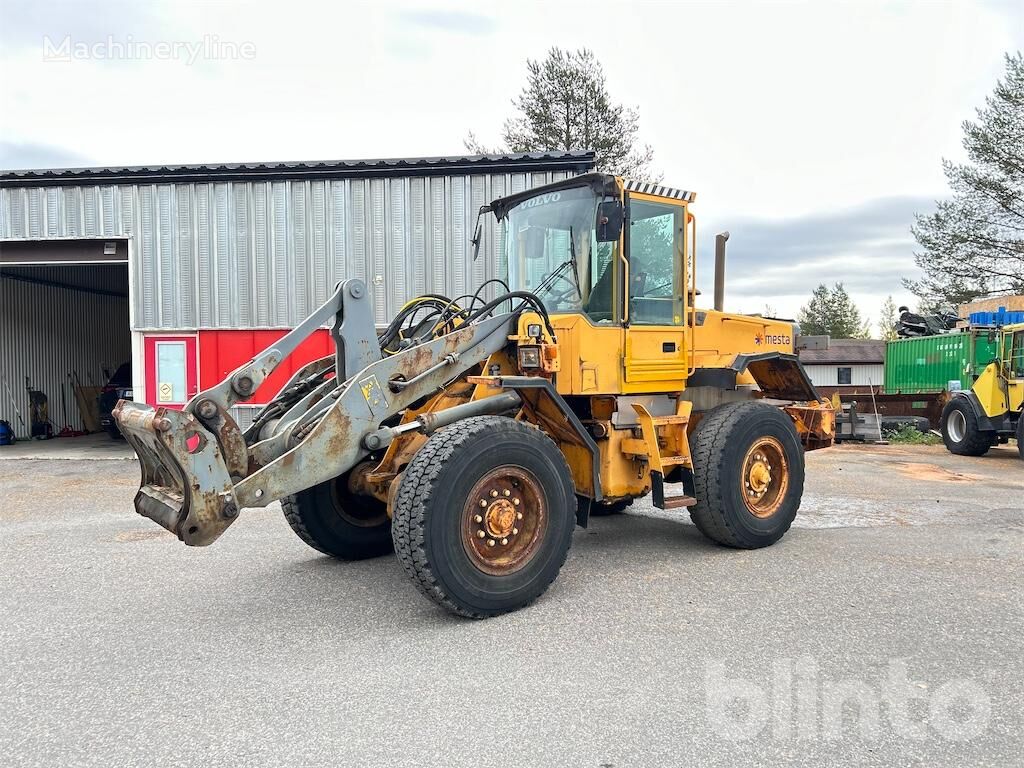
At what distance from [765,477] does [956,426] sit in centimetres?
998

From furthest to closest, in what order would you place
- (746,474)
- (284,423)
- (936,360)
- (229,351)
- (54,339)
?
1. (54,339)
2. (936,360)
3. (229,351)
4. (746,474)
5. (284,423)

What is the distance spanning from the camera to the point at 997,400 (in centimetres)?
1317

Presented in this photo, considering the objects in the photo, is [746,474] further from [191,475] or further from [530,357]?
[191,475]

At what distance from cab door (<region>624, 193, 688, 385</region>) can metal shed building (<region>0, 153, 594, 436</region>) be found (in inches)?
285

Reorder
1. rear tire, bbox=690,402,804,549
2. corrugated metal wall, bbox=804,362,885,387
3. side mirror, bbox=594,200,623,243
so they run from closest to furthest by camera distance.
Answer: side mirror, bbox=594,200,623,243 → rear tire, bbox=690,402,804,549 → corrugated metal wall, bbox=804,362,885,387

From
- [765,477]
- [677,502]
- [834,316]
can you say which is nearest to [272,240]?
[677,502]

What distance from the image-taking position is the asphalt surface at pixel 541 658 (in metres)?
3.07

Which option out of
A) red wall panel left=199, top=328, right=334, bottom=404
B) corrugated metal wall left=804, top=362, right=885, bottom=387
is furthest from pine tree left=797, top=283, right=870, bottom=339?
red wall panel left=199, top=328, right=334, bottom=404

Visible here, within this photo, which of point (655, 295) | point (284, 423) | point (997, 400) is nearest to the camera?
point (284, 423)

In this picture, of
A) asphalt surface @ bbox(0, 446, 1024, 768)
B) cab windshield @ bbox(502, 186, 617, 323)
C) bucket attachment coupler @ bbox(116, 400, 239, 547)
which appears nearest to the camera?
asphalt surface @ bbox(0, 446, 1024, 768)

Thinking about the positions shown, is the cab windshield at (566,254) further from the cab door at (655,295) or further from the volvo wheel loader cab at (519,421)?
the cab door at (655,295)

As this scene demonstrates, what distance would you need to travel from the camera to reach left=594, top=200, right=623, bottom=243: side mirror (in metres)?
4.97

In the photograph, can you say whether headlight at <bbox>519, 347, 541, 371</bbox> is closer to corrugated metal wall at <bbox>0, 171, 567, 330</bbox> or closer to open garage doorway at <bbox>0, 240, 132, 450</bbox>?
corrugated metal wall at <bbox>0, 171, 567, 330</bbox>

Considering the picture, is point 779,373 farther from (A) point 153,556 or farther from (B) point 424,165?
(B) point 424,165
